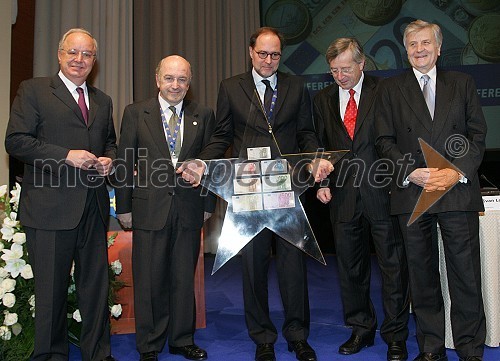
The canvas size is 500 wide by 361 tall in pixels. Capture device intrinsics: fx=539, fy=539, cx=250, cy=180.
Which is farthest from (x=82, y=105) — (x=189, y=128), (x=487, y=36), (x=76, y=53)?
(x=487, y=36)

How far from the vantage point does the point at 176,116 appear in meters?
3.17

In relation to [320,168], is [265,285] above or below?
below

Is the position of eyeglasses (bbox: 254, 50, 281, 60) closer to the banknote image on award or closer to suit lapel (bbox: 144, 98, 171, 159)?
the banknote image on award

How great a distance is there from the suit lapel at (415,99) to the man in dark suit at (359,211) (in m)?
0.26

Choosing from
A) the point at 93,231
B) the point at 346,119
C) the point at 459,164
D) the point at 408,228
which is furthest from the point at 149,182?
the point at 459,164

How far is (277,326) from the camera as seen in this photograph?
378 centimetres

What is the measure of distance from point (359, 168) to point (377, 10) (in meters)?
4.16

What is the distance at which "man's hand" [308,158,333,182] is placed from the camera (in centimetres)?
293

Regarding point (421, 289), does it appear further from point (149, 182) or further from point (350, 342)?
point (149, 182)

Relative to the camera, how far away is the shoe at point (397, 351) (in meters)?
2.93

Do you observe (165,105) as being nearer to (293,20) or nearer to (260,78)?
(260,78)

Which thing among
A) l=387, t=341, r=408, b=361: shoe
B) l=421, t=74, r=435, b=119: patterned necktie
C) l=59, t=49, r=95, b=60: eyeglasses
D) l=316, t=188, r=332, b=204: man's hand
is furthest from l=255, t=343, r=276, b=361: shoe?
l=59, t=49, r=95, b=60: eyeglasses

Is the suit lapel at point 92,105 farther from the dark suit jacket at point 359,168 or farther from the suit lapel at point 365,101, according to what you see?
the suit lapel at point 365,101

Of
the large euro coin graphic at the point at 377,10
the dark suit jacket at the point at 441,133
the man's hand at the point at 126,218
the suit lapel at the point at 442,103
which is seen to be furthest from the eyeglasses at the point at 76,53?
the large euro coin graphic at the point at 377,10
